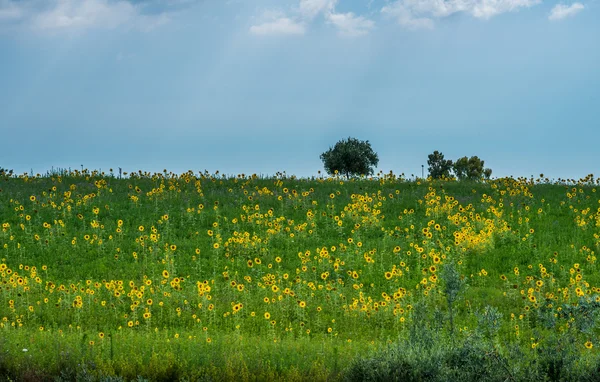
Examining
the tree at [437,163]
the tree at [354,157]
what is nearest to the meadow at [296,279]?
the tree at [354,157]

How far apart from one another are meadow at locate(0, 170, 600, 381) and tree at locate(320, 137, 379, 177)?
2553 centimetres

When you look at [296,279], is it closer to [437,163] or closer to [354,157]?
[354,157]

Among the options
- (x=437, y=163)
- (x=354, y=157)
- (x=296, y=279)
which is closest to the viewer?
(x=296, y=279)

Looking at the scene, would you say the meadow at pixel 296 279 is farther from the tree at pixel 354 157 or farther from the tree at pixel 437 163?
the tree at pixel 437 163

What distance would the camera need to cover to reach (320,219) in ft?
67.3

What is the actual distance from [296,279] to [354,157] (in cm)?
3919

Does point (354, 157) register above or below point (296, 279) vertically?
above

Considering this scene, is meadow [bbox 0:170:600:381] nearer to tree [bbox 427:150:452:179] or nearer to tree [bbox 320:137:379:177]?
tree [bbox 320:137:379:177]

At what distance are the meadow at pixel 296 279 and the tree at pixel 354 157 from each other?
83.8 ft

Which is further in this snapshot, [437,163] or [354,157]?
[437,163]

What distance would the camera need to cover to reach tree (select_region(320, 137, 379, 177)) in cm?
5256

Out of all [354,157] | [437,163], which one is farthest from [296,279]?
[437,163]

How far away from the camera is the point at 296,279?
45.5ft

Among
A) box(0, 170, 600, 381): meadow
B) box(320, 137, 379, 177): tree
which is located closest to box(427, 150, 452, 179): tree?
box(320, 137, 379, 177): tree
